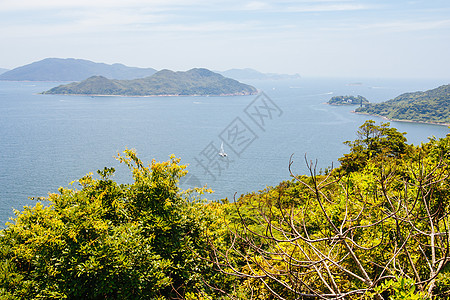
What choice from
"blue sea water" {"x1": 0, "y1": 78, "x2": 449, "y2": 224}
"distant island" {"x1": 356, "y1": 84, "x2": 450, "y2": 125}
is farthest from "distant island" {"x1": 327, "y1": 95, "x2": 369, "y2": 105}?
"blue sea water" {"x1": 0, "y1": 78, "x2": 449, "y2": 224}

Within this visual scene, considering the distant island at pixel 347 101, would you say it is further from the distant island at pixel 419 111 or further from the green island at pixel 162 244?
the green island at pixel 162 244

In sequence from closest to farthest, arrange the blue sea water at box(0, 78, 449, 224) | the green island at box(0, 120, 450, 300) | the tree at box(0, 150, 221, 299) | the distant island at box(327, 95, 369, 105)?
the green island at box(0, 120, 450, 300) < the tree at box(0, 150, 221, 299) < the blue sea water at box(0, 78, 449, 224) < the distant island at box(327, 95, 369, 105)

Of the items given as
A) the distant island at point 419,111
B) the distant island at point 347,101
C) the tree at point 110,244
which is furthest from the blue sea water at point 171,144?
the distant island at point 347,101

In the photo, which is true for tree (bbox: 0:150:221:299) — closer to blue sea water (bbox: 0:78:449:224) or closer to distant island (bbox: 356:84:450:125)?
blue sea water (bbox: 0:78:449:224)

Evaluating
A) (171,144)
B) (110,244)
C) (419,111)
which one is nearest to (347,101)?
(419,111)

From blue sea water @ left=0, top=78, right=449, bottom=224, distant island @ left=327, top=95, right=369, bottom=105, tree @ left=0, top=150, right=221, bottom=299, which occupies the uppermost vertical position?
distant island @ left=327, top=95, right=369, bottom=105

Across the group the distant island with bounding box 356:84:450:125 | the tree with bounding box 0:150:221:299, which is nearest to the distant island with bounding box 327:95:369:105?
the distant island with bounding box 356:84:450:125

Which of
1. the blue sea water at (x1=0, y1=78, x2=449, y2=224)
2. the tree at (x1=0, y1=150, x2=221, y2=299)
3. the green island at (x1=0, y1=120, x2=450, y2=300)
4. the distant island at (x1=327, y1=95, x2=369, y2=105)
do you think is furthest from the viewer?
the distant island at (x1=327, y1=95, x2=369, y2=105)

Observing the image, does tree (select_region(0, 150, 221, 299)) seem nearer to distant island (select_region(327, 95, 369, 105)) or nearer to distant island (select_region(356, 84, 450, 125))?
distant island (select_region(356, 84, 450, 125))

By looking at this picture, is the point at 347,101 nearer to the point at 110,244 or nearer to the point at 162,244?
the point at 162,244

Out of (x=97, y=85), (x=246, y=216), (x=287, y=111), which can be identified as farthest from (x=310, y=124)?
(x=97, y=85)

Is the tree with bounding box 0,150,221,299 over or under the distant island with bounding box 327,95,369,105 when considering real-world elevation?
under

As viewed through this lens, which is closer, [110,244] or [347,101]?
[110,244]

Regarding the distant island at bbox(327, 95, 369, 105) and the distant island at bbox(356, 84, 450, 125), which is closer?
the distant island at bbox(356, 84, 450, 125)
